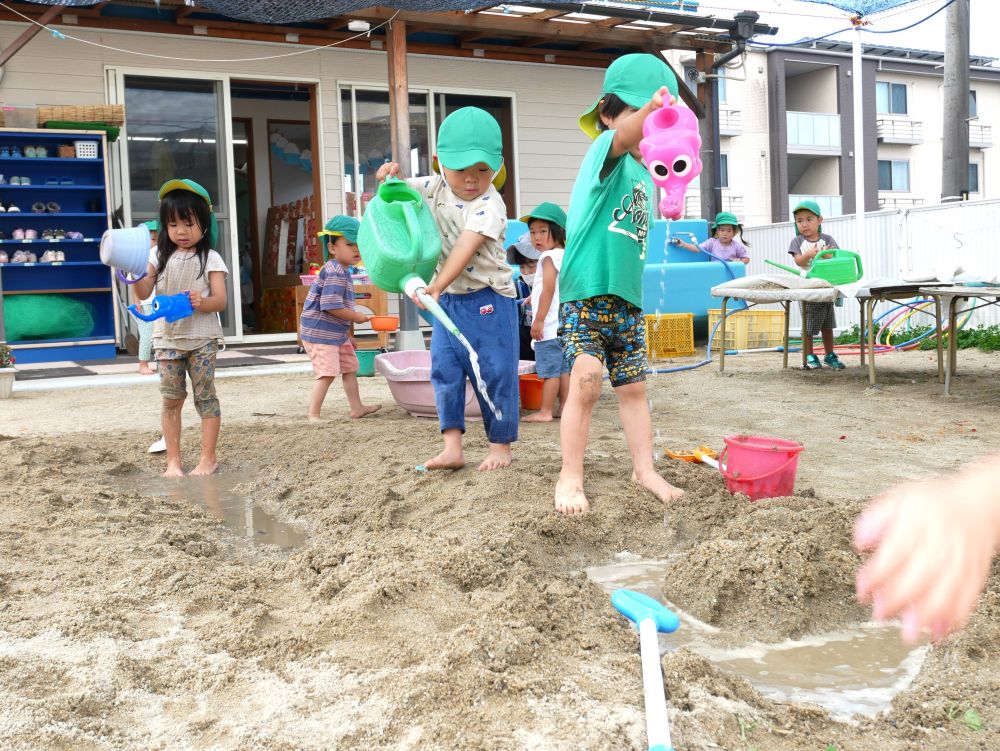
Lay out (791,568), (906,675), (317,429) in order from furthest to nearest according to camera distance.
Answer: (317,429) < (791,568) < (906,675)

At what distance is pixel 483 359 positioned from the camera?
377 cm

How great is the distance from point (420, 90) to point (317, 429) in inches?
298

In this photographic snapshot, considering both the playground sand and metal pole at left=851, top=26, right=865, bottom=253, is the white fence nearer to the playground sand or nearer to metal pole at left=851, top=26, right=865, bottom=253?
metal pole at left=851, top=26, right=865, bottom=253

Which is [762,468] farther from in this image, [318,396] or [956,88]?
[956,88]

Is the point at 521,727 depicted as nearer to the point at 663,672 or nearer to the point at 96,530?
the point at 663,672

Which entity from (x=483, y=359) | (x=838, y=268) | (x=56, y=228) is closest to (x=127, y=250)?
(x=483, y=359)

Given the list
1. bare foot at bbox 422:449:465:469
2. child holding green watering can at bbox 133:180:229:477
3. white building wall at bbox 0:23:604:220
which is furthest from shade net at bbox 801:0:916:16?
bare foot at bbox 422:449:465:469

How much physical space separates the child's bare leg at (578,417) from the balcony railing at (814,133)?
27.5m

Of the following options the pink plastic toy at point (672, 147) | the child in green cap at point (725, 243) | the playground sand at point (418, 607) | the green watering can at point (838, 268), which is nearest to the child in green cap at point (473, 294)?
the playground sand at point (418, 607)

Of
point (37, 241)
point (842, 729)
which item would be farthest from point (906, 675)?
point (37, 241)

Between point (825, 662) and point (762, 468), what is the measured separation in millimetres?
1196

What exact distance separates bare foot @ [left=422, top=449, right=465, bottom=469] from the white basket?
772 centimetres

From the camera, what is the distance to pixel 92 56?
9.80 meters

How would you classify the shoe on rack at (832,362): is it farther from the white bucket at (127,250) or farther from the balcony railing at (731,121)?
the balcony railing at (731,121)
